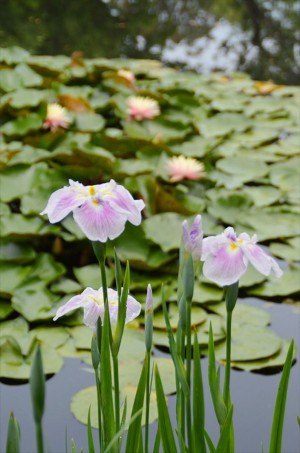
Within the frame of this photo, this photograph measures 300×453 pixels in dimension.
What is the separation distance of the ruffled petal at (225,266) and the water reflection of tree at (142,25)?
14.0ft

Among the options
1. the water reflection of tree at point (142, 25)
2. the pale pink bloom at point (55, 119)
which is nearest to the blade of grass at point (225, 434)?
the pale pink bloom at point (55, 119)

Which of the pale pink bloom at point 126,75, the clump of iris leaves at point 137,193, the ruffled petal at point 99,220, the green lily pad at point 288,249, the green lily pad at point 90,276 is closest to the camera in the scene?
the ruffled petal at point 99,220

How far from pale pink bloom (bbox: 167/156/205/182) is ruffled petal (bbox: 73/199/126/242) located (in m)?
1.19

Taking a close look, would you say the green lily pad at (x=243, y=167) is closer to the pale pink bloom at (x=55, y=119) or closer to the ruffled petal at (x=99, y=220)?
the pale pink bloom at (x=55, y=119)

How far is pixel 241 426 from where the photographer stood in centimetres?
100

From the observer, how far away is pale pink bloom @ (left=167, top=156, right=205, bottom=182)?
178 centimetres

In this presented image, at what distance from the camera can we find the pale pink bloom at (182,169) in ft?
5.84

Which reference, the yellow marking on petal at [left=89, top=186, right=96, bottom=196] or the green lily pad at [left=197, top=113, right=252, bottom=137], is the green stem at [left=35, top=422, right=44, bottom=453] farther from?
the green lily pad at [left=197, top=113, right=252, bottom=137]

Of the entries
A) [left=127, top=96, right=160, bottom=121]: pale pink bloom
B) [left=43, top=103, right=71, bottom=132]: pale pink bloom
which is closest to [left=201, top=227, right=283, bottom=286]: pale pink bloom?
[left=43, top=103, right=71, bottom=132]: pale pink bloom

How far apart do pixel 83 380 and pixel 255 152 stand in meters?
1.19

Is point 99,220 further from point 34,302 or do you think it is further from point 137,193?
point 137,193

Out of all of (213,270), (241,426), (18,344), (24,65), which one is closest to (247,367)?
(241,426)

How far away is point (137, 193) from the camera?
1626 millimetres

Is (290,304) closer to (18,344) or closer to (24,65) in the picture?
(18,344)
